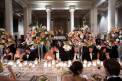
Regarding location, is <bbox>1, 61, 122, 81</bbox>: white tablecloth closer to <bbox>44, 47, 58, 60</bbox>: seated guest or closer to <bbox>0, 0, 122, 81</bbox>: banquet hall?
<bbox>0, 0, 122, 81</bbox>: banquet hall

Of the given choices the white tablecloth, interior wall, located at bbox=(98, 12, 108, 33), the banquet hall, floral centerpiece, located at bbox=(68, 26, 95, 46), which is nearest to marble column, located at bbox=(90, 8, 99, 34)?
interior wall, located at bbox=(98, 12, 108, 33)

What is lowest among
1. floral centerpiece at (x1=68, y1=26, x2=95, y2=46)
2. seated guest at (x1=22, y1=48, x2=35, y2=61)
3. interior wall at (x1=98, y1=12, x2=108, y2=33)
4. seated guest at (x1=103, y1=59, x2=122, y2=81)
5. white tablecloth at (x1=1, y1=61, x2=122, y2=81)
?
white tablecloth at (x1=1, y1=61, x2=122, y2=81)

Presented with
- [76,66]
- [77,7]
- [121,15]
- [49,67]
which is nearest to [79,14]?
[77,7]

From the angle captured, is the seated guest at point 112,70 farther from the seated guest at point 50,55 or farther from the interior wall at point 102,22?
the interior wall at point 102,22

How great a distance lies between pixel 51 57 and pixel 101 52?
1.63m

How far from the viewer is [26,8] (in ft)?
73.3

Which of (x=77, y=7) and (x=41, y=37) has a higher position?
(x=77, y=7)

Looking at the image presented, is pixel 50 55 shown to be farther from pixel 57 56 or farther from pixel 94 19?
pixel 94 19

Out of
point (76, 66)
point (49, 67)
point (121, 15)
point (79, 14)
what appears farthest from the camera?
point (79, 14)

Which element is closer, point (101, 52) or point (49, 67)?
point (49, 67)

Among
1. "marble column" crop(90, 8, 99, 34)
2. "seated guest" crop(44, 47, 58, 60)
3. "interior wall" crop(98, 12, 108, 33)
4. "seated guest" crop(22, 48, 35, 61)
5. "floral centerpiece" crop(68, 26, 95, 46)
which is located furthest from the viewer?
"interior wall" crop(98, 12, 108, 33)

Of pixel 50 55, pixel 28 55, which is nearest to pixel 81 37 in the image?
pixel 50 55

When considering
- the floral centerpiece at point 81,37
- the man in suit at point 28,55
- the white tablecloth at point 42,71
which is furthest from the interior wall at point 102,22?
the white tablecloth at point 42,71

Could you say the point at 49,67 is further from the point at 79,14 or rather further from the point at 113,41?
the point at 79,14
